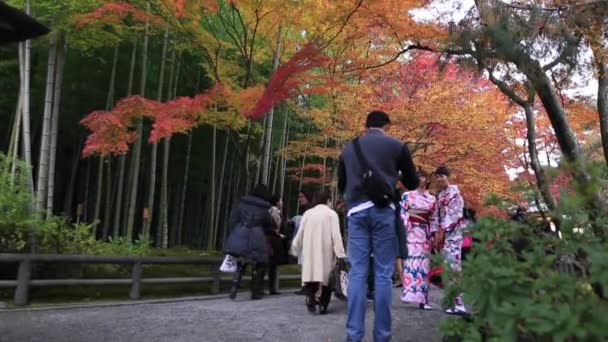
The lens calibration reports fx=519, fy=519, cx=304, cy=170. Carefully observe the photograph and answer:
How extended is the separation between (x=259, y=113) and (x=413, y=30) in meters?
2.51

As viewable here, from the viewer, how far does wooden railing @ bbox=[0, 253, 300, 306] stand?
4914mm

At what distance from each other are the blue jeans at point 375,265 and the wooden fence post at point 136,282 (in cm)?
331

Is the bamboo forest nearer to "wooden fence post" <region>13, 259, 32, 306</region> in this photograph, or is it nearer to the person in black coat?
"wooden fence post" <region>13, 259, 32, 306</region>

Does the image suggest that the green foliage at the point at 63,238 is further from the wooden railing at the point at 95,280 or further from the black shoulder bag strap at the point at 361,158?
the black shoulder bag strap at the point at 361,158

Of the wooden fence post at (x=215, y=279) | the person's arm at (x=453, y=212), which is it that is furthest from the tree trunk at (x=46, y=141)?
the person's arm at (x=453, y=212)

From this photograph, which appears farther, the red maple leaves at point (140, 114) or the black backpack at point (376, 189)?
the red maple leaves at point (140, 114)

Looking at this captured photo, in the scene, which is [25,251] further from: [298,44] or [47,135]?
[298,44]

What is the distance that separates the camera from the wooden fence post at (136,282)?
19.1ft

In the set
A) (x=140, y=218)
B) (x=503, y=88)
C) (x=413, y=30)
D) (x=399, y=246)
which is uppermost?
(x=413, y=30)

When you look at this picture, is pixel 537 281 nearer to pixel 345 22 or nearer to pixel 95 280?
pixel 95 280

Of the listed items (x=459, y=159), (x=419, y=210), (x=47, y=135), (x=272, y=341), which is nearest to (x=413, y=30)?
(x=419, y=210)

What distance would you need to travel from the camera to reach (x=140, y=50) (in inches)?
511

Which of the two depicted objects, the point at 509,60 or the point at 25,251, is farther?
the point at 509,60

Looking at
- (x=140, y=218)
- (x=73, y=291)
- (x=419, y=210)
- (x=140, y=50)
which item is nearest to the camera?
(x=419, y=210)
